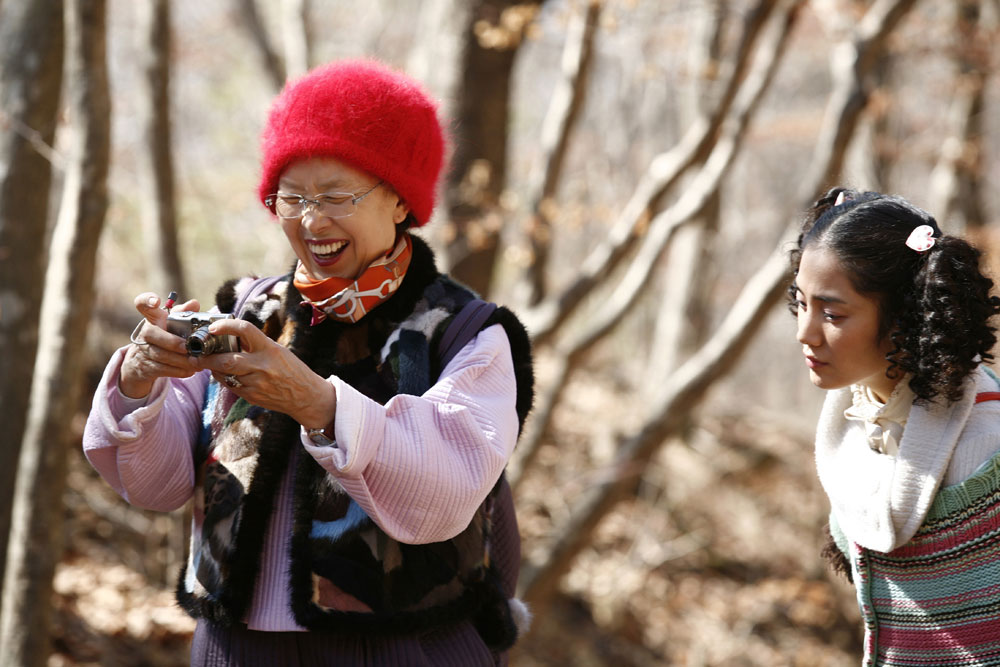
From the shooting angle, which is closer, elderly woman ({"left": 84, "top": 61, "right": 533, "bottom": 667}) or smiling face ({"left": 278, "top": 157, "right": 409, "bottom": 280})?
elderly woman ({"left": 84, "top": 61, "right": 533, "bottom": 667})

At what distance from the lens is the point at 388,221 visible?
7.08 feet

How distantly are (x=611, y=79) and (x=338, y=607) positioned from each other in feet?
43.4

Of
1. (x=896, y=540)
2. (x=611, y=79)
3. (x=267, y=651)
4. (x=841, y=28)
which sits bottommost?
(x=267, y=651)

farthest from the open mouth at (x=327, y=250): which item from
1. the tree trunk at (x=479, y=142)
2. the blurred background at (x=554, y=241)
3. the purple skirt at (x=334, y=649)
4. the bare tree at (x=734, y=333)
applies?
the tree trunk at (x=479, y=142)

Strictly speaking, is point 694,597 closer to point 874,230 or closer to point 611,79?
point 874,230

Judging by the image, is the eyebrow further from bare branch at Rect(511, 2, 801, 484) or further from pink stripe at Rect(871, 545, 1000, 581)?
bare branch at Rect(511, 2, 801, 484)

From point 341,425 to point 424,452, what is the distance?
17cm

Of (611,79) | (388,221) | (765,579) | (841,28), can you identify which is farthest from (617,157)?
(388,221)

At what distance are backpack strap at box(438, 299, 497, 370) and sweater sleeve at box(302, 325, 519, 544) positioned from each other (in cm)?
6

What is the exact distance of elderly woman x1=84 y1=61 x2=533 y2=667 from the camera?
1870mm

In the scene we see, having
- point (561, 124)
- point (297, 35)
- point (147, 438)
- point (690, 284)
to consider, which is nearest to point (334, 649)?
point (147, 438)

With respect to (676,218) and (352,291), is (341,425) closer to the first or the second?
(352,291)

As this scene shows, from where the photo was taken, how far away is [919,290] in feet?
6.48

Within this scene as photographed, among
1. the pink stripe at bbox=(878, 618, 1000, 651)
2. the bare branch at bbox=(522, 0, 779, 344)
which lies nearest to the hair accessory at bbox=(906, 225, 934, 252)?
the pink stripe at bbox=(878, 618, 1000, 651)
